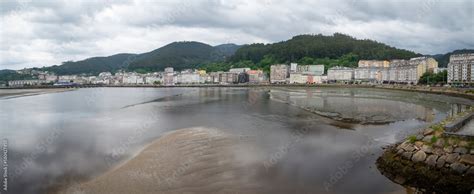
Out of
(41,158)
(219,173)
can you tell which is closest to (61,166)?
(41,158)

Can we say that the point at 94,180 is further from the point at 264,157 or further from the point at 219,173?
the point at 264,157

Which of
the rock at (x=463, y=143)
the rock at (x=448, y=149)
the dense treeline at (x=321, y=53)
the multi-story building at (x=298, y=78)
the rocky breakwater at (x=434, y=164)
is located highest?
the dense treeline at (x=321, y=53)

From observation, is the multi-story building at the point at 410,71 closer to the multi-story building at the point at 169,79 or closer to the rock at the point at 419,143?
the multi-story building at the point at 169,79

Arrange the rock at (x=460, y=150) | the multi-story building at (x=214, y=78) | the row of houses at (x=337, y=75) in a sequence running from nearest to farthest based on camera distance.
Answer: the rock at (x=460, y=150), the row of houses at (x=337, y=75), the multi-story building at (x=214, y=78)

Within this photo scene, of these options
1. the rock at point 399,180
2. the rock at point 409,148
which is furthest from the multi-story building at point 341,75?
the rock at point 399,180

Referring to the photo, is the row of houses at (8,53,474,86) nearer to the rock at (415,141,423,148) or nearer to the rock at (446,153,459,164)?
the rock at (415,141,423,148)

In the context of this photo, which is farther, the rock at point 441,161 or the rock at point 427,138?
the rock at point 427,138

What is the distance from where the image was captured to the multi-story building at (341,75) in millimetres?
116938

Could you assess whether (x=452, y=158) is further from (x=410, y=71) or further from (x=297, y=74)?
(x=297, y=74)

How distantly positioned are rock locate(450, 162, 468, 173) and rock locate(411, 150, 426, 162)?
0.81 meters

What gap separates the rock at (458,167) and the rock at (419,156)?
0.81 meters

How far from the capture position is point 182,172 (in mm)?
9742

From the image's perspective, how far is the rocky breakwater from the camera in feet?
27.6

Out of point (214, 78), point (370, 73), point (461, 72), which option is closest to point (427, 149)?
point (461, 72)
